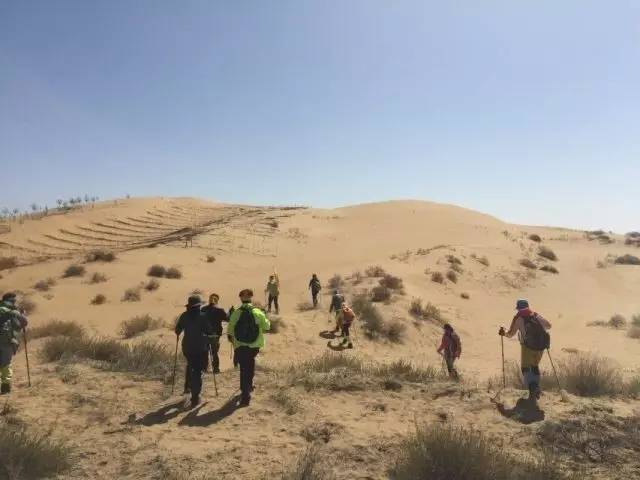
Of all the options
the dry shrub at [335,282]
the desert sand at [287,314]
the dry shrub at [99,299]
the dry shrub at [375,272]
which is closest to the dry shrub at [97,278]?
the desert sand at [287,314]

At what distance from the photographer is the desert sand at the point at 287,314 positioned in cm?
575

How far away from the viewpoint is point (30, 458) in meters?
4.81

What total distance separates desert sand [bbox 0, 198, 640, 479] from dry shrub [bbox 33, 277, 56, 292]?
0.36m

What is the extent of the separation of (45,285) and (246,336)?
17079mm

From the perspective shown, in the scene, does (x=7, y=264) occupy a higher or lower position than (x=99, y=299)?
higher

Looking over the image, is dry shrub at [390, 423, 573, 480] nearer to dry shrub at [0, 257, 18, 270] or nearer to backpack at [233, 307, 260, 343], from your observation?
backpack at [233, 307, 260, 343]

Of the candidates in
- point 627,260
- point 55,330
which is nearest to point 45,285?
point 55,330

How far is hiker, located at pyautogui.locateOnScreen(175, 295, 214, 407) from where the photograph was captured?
6934 mm

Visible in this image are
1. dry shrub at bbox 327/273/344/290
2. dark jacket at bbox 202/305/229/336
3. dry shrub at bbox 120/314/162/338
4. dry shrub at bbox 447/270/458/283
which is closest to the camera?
dark jacket at bbox 202/305/229/336

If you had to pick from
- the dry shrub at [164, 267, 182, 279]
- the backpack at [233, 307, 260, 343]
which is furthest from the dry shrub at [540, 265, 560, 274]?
the backpack at [233, 307, 260, 343]

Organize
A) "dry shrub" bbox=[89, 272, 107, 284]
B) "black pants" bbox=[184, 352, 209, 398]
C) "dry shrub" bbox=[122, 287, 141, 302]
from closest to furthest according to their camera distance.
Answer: "black pants" bbox=[184, 352, 209, 398] → "dry shrub" bbox=[122, 287, 141, 302] → "dry shrub" bbox=[89, 272, 107, 284]

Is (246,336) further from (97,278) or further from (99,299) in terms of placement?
(97,278)

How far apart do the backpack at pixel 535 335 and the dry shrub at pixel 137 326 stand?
450 inches

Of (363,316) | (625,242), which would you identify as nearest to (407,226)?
(625,242)
